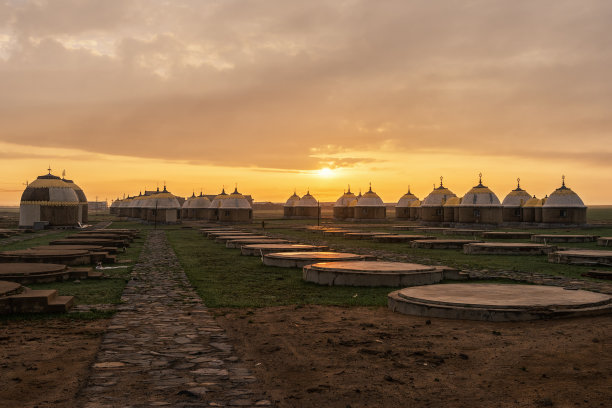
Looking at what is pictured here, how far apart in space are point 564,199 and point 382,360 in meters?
60.5

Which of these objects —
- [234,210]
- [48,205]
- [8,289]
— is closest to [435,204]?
[234,210]

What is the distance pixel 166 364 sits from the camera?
651cm

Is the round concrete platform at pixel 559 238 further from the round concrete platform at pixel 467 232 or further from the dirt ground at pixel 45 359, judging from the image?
the dirt ground at pixel 45 359

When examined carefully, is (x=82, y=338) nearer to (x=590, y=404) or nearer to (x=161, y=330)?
(x=161, y=330)

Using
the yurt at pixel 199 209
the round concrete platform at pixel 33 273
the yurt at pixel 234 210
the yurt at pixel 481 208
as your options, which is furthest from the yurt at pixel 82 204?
the round concrete platform at pixel 33 273

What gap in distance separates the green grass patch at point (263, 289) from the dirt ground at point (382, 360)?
1877 millimetres

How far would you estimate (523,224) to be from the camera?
63.0 metres

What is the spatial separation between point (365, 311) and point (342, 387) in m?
4.63

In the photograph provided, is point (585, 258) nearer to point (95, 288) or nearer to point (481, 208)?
point (95, 288)

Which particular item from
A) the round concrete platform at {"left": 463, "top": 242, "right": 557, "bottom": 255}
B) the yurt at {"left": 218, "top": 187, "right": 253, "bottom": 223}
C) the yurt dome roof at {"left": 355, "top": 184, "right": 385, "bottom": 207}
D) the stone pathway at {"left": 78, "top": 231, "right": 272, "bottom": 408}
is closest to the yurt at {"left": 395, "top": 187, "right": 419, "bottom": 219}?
the yurt dome roof at {"left": 355, "top": 184, "right": 385, "bottom": 207}

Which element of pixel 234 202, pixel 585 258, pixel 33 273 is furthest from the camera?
pixel 234 202

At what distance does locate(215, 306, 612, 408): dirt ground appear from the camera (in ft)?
17.9

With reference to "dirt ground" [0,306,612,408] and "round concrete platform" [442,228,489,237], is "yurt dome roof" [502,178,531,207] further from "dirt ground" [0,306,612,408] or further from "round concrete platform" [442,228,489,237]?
"dirt ground" [0,306,612,408]

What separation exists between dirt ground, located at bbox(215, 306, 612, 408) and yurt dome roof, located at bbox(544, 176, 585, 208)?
56.5 meters
